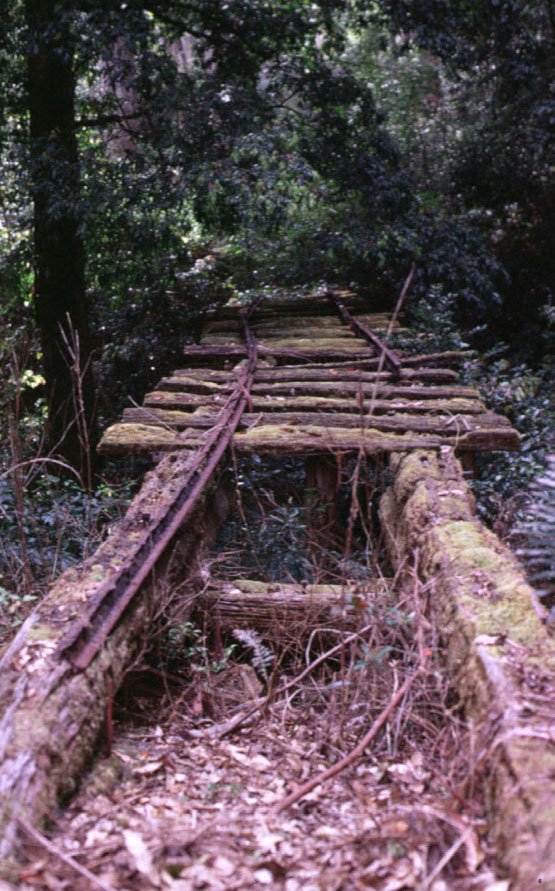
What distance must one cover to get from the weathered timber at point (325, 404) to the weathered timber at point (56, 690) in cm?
288

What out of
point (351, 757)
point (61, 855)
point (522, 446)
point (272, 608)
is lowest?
point (522, 446)

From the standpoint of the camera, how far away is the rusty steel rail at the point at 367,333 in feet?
25.2

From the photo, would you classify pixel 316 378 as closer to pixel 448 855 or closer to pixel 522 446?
pixel 522 446

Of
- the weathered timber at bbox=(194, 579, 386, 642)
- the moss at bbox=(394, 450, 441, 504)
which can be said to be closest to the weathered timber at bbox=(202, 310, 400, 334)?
the moss at bbox=(394, 450, 441, 504)

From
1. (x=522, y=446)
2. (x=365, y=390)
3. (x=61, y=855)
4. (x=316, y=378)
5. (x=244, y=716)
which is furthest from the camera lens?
(x=316, y=378)

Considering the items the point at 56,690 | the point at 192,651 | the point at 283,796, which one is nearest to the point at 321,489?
the point at 192,651

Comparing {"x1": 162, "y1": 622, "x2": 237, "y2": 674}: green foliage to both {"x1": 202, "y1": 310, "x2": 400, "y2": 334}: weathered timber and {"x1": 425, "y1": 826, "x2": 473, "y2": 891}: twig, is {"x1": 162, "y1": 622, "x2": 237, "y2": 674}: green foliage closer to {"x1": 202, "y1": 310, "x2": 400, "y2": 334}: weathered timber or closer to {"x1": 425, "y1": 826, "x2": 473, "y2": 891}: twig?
{"x1": 425, "y1": 826, "x2": 473, "y2": 891}: twig

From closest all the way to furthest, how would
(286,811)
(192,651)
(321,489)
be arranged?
(286,811) → (192,651) → (321,489)

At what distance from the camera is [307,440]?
5887mm

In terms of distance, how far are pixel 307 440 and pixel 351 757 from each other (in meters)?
3.20

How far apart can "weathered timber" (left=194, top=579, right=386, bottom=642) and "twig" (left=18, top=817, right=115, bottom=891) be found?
1.98 m

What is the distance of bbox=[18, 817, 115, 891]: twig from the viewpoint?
86.3 inches

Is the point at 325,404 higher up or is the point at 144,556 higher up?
the point at 144,556

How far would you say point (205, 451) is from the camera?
5.42 m
